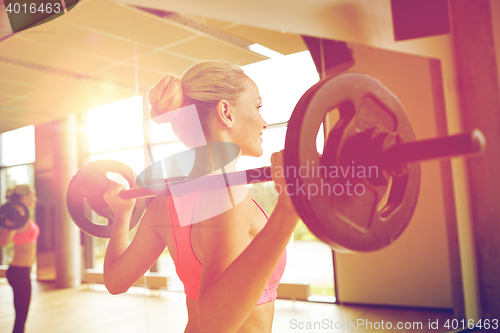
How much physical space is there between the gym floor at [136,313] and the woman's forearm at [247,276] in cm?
183

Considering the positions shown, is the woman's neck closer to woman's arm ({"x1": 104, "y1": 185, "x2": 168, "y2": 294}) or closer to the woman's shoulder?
the woman's shoulder

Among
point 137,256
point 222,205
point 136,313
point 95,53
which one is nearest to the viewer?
point 222,205

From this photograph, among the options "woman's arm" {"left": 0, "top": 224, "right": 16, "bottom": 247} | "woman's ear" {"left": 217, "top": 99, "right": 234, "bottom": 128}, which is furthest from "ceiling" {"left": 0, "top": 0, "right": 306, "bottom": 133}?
"woman's ear" {"left": 217, "top": 99, "right": 234, "bottom": 128}

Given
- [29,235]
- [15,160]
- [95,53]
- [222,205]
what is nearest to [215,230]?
[222,205]

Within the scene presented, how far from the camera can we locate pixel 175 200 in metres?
0.88

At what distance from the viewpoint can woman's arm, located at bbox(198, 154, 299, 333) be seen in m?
0.57

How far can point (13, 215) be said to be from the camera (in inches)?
84.1

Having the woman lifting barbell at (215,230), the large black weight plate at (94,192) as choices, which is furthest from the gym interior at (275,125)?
the woman lifting barbell at (215,230)

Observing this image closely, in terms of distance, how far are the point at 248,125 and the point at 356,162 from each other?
1.01 ft

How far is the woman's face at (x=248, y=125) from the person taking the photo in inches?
32.7

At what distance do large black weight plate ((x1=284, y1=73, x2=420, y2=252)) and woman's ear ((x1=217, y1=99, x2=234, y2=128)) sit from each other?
28 centimetres

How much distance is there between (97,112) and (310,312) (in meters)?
2.90

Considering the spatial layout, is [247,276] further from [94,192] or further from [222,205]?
[94,192]

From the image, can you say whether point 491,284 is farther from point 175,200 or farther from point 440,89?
point 175,200
